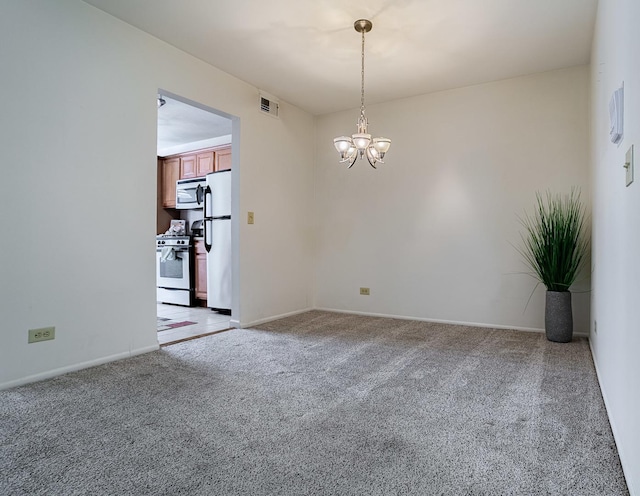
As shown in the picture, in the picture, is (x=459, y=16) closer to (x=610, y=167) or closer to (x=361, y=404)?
(x=610, y=167)

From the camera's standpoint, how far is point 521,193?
3949mm

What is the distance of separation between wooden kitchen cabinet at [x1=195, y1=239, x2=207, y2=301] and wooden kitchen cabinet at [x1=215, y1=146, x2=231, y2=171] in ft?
3.68

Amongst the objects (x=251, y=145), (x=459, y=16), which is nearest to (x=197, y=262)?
(x=251, y=145)

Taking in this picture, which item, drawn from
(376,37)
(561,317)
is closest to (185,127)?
(376,37)

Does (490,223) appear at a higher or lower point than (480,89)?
lower

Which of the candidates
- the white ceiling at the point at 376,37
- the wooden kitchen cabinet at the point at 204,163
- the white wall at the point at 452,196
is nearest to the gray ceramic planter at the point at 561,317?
the white wall at the point at 452,196

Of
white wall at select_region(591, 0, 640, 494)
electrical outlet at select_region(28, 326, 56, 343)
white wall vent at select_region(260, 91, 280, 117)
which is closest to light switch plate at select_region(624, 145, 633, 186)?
white wall at select_region(591, 0, 640, 494)

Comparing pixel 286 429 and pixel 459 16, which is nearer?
pixel 286 429

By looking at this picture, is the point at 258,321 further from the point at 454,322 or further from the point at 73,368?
the point at 454,322

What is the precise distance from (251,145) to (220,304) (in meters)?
2.04

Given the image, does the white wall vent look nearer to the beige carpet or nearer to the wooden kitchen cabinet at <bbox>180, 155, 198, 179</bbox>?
the wooden kitchen cabinet at <bbox>180, 155, 198, 179</bbox>

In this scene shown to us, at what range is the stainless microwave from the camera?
571cm

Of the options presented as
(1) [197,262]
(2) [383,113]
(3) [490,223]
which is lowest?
(1) [197,262]

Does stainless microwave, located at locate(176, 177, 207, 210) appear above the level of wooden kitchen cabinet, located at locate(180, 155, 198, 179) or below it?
below
